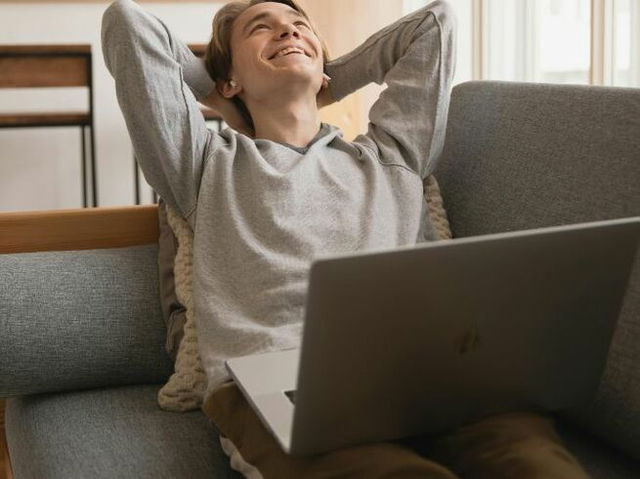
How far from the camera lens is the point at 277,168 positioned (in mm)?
1607

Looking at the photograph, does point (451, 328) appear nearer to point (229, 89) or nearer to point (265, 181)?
point (265, 181)

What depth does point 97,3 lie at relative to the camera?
4355 millimetres

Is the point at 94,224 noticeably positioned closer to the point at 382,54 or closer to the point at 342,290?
the point at 382,54

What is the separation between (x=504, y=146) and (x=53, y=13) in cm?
320

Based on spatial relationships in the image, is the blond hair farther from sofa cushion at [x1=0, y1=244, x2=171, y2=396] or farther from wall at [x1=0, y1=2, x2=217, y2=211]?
wall at [x1=0, y1=2, x2=217, y2=211]

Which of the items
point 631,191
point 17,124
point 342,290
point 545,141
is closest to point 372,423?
point 342,290

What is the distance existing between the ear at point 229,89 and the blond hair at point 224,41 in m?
0.01

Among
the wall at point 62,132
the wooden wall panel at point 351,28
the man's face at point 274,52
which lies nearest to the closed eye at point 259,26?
the man's face at point 274,52

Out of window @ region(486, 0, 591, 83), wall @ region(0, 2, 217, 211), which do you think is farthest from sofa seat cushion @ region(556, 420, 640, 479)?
wall @ region(0, 2, 217, 211)

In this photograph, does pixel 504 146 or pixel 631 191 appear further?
pixel 504 146

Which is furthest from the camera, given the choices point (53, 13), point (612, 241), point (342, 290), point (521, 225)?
point (53, 13)

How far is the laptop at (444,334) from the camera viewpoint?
0.93 meters

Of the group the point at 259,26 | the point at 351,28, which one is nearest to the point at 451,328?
the point at 259,26

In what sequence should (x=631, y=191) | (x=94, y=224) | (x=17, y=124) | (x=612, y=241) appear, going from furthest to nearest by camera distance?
(x=17, y=124), (x=94, y=224), (x=631, y=191), (x=612, y=241)
